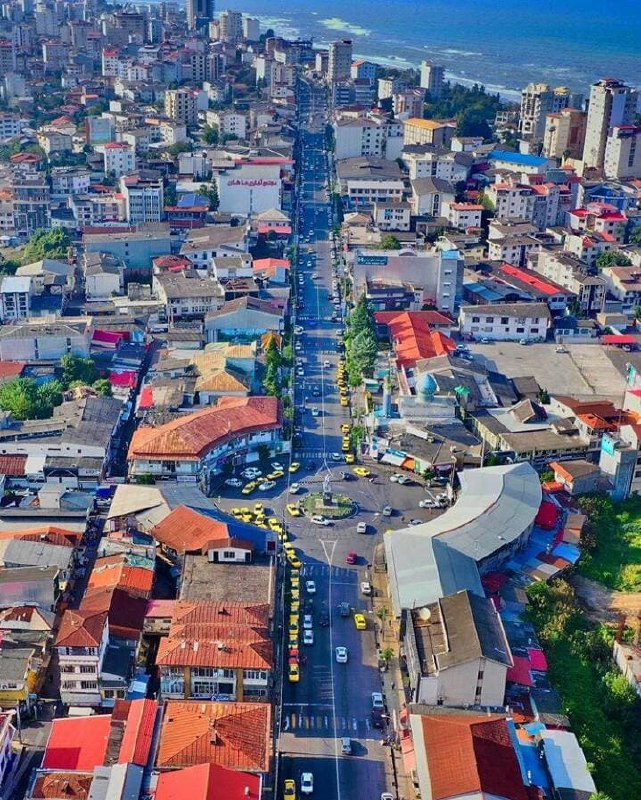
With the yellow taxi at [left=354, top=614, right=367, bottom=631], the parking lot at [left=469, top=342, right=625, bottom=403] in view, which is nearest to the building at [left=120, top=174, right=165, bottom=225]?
the parking lot at [left=469, top=342, right=625, bottom=403]

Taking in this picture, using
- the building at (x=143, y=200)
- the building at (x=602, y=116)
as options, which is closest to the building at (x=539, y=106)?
the building at (x=602, y=116)

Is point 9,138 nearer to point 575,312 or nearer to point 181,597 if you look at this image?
point 575,312

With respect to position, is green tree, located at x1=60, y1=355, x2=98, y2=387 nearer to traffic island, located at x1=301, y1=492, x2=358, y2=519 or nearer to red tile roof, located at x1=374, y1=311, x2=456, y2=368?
traffic island, located at x1=301, y1=492, x2=358, y2=519

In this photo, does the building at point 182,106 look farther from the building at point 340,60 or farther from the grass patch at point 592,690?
the grass patch at point 592,690

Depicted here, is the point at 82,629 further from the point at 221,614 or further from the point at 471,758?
the point at 471,758

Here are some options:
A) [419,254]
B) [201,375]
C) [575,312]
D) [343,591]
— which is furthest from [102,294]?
[343,591]
